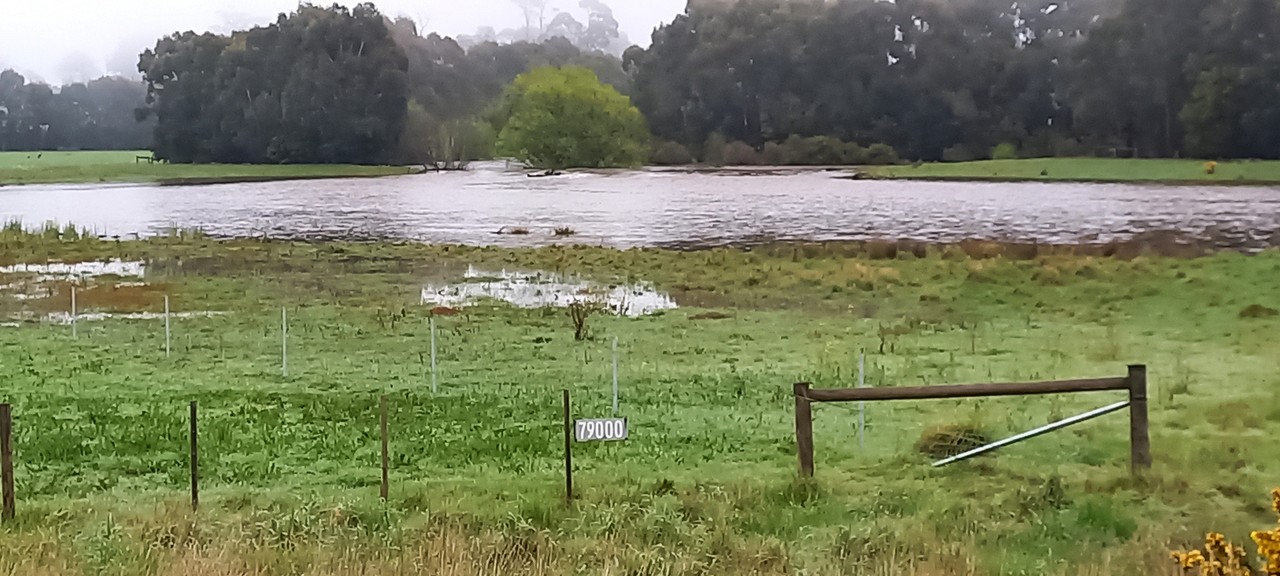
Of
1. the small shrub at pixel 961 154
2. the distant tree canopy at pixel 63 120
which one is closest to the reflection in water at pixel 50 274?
the small shrub at pixel 961 154

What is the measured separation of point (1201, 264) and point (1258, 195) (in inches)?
1306

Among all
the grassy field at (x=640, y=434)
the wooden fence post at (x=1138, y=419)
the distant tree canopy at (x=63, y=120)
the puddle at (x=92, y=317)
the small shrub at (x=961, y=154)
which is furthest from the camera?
the distant tree canopy at (x=63, y=120)

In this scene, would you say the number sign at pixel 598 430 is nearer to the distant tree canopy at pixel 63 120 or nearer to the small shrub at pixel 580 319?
the small shrub at pixel 580 319

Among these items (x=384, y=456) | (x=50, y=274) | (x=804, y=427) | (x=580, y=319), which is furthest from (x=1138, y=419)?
(x=50, y=274)

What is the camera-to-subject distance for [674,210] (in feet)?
172

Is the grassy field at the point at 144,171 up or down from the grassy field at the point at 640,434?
up

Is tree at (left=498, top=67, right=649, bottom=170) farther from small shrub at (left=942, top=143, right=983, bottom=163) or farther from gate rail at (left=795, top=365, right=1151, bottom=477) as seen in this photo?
gate rail at (left=795, top=365, right=1151, bottom=477)

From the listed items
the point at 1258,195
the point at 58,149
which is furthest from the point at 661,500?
the point at 58,149

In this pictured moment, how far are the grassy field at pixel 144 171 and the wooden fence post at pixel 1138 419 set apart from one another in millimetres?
82568

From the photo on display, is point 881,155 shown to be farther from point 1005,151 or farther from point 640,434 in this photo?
point 640,434

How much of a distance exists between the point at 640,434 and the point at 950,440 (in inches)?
96.1

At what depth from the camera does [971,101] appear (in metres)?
97.6

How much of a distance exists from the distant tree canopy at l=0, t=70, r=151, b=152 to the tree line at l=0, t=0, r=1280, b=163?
92.6 ft

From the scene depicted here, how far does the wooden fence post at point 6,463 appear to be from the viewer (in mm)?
7564
